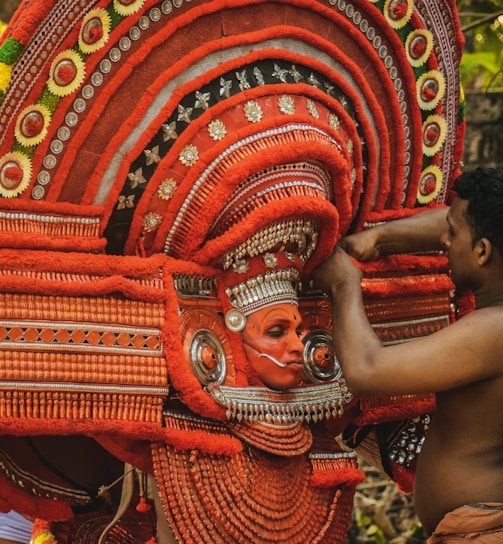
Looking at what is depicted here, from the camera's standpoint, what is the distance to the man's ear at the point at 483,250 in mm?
2637

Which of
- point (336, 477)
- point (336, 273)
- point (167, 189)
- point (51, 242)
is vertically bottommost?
point (336, 477)

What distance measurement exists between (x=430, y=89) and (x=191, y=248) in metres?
1.10

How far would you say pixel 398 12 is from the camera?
300cm

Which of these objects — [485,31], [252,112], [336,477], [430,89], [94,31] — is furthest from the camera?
[485,31]

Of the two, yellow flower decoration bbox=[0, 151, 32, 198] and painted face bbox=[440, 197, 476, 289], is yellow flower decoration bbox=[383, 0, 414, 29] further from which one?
yellow flower decoration bbox=[0, 151, 32, 198]

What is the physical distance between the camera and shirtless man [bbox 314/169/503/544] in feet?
8.32

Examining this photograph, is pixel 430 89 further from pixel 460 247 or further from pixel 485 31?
A: pixel 485 31

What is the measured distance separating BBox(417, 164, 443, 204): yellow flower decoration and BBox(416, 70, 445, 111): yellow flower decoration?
0.22m

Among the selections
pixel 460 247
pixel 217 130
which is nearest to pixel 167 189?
pixel 217 130

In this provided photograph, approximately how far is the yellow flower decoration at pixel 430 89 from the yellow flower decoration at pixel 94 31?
117cm

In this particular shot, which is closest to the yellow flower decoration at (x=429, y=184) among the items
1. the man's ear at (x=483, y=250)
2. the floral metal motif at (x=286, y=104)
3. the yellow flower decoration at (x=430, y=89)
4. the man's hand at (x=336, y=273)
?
the yellow flower decoration at (x=430, y=89)

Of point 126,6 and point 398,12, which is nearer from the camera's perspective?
point 126,6

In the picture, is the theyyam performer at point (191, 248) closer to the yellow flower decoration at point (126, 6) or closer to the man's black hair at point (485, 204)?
the yellow flower decoration at point (126, 6)

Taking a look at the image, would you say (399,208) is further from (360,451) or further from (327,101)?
(360,451)
